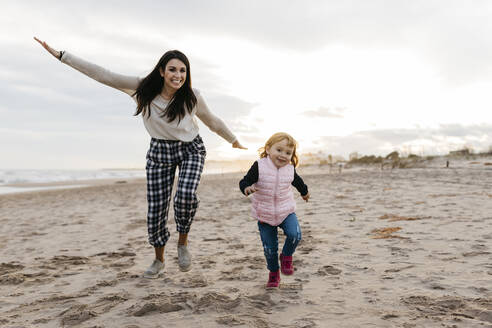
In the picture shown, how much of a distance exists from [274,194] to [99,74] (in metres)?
2.05

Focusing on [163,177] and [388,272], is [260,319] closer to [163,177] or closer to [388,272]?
[388,272]

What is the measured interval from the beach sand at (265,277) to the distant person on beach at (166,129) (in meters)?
0.62

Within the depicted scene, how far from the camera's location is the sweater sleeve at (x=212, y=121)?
3664mm

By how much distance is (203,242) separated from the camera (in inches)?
199

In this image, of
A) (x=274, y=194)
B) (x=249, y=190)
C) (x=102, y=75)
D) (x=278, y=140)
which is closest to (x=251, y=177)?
(x=249, y=190)

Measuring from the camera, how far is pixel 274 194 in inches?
118

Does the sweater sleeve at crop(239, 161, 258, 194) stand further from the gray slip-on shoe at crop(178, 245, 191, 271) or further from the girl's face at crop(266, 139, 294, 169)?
the gray slip-on shoe at crop(178, 245, 191, 271)

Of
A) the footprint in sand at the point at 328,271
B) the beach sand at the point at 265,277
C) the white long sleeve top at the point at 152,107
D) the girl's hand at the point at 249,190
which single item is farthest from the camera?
the white long sleeve top at the point at 152,107

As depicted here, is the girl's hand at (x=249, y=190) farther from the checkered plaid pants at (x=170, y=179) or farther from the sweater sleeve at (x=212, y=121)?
the sweater sleeve at (x=212, y=121)

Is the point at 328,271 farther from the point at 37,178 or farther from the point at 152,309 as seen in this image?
the point at 37,178

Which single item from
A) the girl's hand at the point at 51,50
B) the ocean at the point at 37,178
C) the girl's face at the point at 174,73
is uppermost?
the girl's hand at the point at 51,50

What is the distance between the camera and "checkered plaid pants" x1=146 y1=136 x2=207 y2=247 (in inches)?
132

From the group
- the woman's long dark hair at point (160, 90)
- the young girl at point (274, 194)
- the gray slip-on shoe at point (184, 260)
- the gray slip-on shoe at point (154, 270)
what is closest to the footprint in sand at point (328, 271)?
the young girl at point (274, 194)

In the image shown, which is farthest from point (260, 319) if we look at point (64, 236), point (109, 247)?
point (64, 236)
